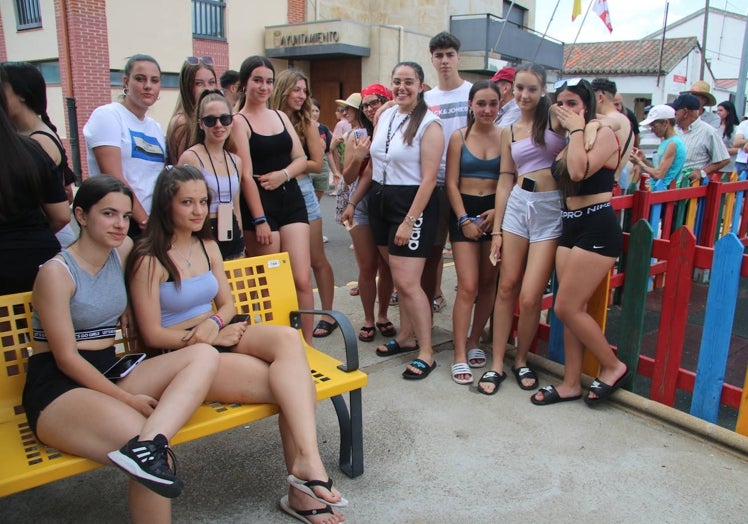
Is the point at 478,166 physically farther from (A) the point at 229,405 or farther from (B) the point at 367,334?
(A) the point at 229,405

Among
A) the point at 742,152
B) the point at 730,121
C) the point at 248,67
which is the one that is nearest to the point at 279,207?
the point at 248,67

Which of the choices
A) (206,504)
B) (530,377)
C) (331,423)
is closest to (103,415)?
(206,504)

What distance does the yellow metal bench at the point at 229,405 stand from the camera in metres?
2.13

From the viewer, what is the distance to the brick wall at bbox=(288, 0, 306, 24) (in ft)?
61.0

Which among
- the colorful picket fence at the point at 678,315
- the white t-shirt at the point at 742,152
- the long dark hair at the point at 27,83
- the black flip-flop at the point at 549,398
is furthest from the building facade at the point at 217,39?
the colorful picket fence at the point at 678,315

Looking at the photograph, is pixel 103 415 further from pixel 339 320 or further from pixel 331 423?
pixel 331 423

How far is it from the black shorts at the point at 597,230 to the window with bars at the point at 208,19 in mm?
15470

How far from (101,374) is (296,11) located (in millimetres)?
18380

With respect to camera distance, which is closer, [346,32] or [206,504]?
[206,504]

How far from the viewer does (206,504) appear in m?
2.67

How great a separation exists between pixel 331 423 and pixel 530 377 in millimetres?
1349

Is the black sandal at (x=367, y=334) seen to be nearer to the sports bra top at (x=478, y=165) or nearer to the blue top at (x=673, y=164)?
the sports bra top at (x=478, y=165)

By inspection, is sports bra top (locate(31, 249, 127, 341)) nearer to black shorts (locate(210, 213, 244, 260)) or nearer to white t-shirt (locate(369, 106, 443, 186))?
black shorts (locate(210, 213, 244, 260))

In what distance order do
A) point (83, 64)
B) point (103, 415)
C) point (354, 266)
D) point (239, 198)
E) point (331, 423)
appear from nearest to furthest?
1. point (103, 415)
2. point (331, 423)
3. point (239, 198)
4. point (354, 266)
5. point (83, 64)
